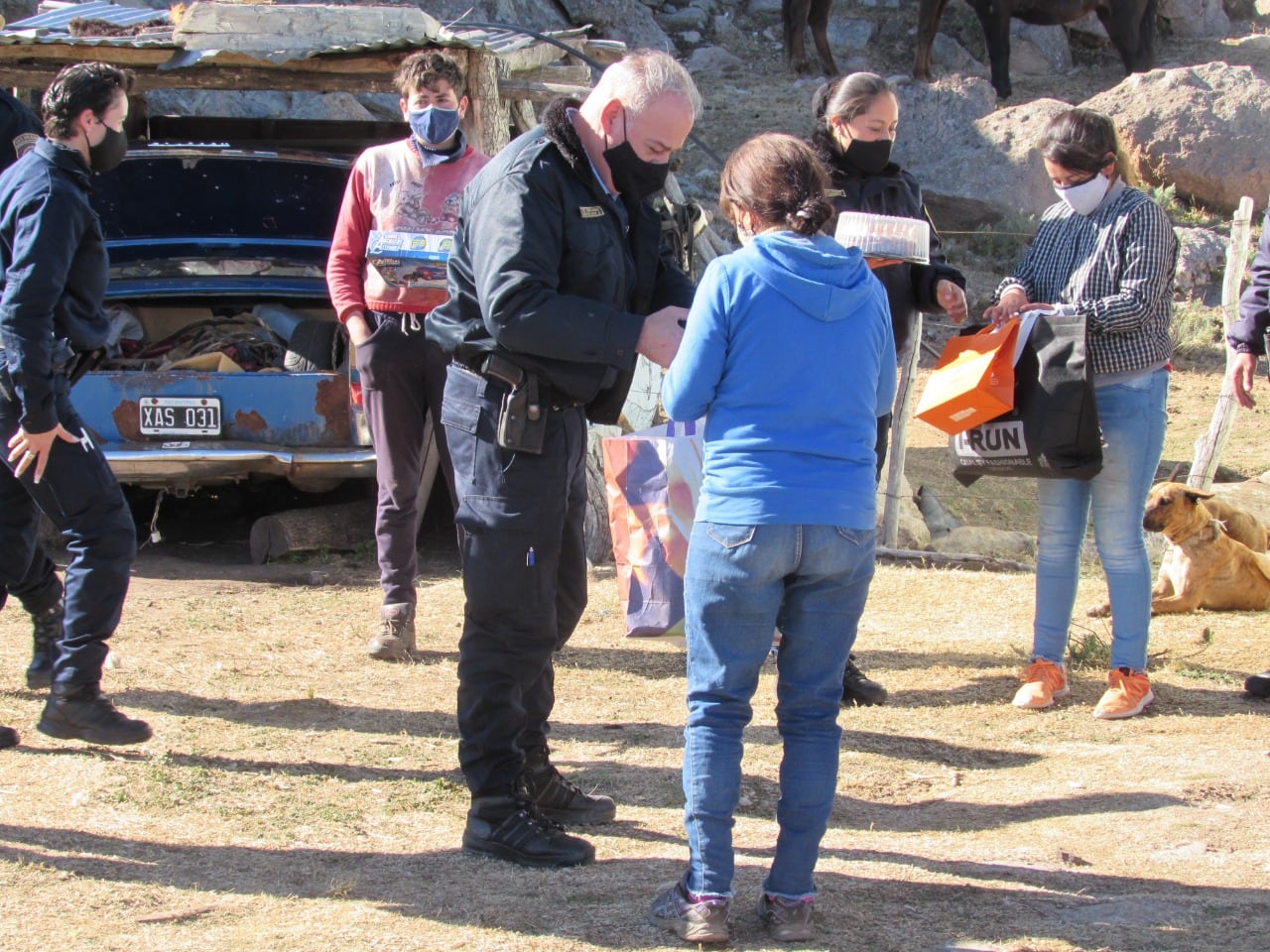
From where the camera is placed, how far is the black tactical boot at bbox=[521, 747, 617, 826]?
366 cm

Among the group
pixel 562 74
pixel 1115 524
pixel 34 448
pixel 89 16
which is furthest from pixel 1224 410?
pixel 89 16

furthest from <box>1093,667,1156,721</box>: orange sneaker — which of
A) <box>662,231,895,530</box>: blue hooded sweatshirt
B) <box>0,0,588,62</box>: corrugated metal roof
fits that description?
<box>0,0,588,62</box>: corrugated metal roof

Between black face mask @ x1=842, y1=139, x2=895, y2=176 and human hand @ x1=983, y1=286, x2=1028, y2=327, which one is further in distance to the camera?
human hand @ x1=983, y1=286, x2=1028, y2=327

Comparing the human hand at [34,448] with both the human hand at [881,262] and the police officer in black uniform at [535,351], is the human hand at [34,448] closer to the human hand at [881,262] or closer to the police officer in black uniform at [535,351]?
the police officer in black uniform at [535,351]

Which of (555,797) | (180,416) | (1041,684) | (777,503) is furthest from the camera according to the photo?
(180,416)

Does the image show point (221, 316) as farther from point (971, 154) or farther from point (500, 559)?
point (971, 154)

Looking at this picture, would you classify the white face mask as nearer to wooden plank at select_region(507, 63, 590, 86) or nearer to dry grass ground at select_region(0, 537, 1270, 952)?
dry grass ground at select_region(0, 537, 1270, 952)

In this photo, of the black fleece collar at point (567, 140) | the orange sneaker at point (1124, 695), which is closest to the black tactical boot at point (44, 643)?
the black fleece collar at point (567, 140)

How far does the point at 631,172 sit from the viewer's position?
3.30 metres

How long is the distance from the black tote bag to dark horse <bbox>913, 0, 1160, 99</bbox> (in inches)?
560

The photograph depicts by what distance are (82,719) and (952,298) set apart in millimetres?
2798

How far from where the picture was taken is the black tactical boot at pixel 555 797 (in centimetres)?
366

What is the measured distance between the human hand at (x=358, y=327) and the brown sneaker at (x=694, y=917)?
2640 mm

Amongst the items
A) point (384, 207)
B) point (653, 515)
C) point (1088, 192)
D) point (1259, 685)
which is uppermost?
point (1088, 192)
